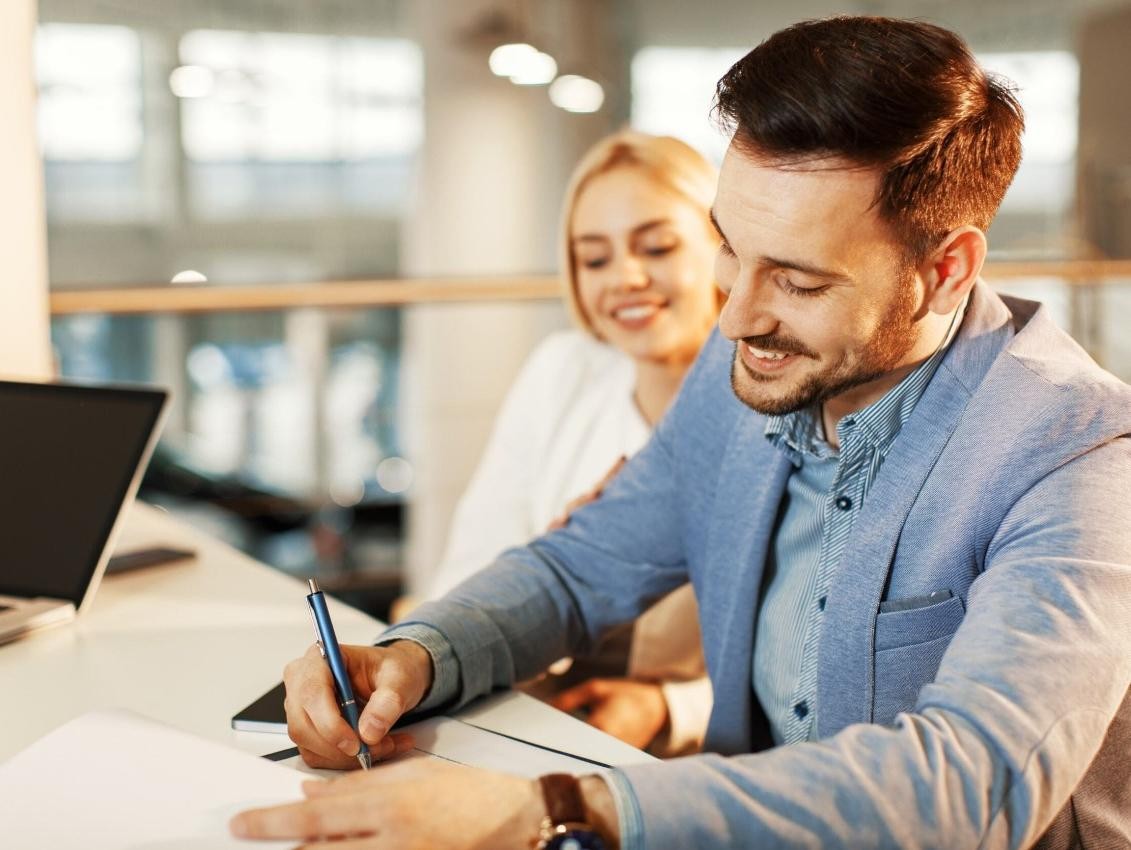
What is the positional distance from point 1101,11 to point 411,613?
6435 mm

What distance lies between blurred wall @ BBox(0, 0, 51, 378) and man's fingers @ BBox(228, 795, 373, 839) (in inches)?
59.7

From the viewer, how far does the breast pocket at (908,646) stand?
0.96 metres

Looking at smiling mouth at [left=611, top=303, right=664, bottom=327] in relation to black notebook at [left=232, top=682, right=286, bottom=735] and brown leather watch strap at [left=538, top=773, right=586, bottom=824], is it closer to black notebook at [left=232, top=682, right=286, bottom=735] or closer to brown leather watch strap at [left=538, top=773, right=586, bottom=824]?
black notebook at [left=232, top=682, right=286, bottom=735]

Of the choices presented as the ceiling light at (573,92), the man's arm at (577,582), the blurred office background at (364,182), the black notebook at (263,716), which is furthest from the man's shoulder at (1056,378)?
the ceiling light at (573,92)

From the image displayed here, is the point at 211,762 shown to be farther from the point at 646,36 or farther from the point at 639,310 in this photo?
the point at 646,36

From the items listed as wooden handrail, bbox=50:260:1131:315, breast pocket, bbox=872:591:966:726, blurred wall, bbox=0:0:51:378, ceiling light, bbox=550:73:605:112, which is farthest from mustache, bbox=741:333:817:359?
ceiling light, bbox=550:73:605:112

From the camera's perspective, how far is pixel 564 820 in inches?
28.0

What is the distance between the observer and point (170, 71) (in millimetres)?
5855

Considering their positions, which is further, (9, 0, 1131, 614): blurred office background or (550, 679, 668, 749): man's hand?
(9, 0, 1131, 614): blurred office background

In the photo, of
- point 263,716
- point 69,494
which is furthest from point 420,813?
point 69,494

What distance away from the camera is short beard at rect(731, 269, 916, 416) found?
102 cm

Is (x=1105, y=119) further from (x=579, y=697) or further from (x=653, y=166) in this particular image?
(x=579, y=697)

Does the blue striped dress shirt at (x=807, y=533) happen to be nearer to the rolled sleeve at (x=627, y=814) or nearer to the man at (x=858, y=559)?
the man at (x=858, y=559)

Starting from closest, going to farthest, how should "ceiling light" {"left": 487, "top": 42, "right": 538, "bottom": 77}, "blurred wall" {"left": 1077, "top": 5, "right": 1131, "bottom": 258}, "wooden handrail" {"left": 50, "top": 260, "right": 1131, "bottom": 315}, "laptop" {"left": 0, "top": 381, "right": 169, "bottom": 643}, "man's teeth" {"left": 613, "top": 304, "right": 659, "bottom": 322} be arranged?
"laptop" {"left": 0, "top": 381, "right": 169, "bottom": 643} < "man's teeth" {"left": 613, "top": 304, "right": 659, "bottom": 322} < "wooden handrail" {"left": 50, "top": 260, "right": 1131, "bottom": 315} < "ceiling light" {"left": 487, "top": 42, "right": 538, "bottom": 77} < "blurred wall" {"left": 1077, "top": 5, "right": 1131, "bottom": 258}
